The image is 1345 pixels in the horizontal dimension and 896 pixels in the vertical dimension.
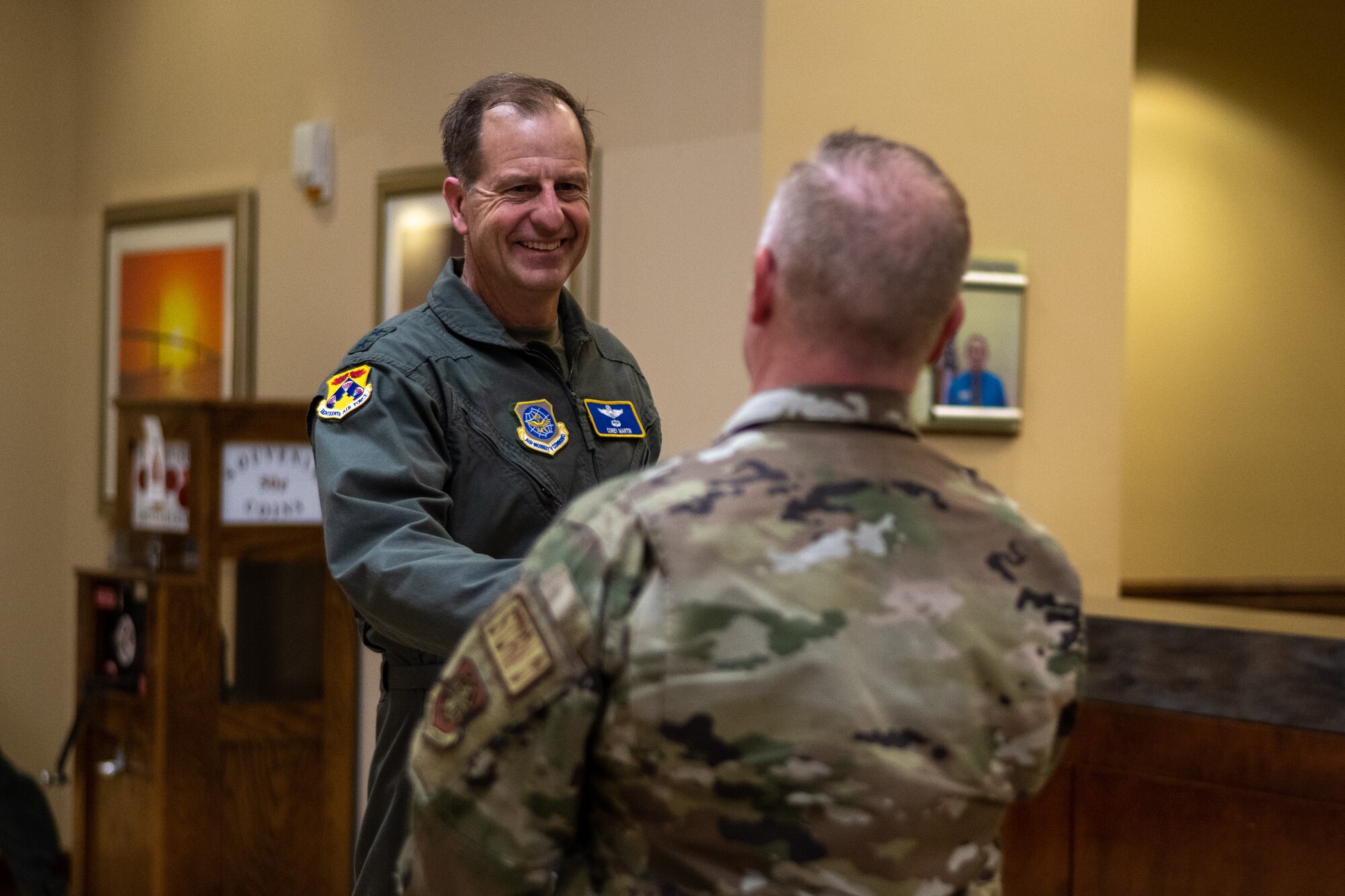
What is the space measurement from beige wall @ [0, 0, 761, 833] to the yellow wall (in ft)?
6.11

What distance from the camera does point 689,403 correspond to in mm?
3746

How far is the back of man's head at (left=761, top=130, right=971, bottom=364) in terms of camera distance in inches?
41.1

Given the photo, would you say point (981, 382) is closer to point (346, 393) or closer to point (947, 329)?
point (346, 393)

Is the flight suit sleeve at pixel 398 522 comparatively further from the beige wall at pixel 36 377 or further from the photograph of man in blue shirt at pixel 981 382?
the beige wall at pixel 36 377

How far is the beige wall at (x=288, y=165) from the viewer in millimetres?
3748

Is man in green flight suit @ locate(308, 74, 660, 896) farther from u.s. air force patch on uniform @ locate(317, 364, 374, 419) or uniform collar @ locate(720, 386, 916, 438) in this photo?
uniform collar @ locate(720, 386, 916, 438)

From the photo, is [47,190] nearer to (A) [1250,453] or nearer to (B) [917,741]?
(A) [1250,453]

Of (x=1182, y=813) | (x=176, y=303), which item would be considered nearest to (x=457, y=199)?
(x=1182, y=813)

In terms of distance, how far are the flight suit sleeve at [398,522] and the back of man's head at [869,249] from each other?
54cm

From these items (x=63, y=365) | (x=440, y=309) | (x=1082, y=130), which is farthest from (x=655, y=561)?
(x=63, y=365)

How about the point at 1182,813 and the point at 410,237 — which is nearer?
the point at 1182,813

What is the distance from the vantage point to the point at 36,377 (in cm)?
565

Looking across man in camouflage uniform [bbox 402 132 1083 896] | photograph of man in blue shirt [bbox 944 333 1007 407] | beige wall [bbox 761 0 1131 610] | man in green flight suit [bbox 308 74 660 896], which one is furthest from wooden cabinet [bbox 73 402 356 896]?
man in camouflage uniform [bbox 402 132 1083 896]

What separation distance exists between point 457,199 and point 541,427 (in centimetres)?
34
